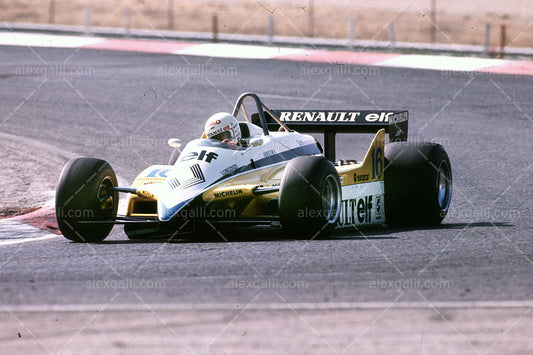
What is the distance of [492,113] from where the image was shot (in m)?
17.2

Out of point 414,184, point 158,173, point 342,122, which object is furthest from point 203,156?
point 342,122

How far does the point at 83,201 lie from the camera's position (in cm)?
898

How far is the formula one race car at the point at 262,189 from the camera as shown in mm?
8555

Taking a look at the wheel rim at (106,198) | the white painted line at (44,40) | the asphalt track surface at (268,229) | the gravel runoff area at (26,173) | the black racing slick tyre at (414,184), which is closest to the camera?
the asphalt track surface at (268,229)

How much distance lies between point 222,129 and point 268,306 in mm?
3279

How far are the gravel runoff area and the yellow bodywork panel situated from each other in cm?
347

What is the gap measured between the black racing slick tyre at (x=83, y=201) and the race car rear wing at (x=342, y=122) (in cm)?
233

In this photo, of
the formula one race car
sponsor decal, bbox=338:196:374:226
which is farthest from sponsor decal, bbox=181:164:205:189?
sponsor decal, bbox=338:196:374:226

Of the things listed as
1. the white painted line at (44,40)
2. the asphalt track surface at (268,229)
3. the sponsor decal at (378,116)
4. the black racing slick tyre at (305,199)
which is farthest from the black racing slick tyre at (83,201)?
the white painted line at (44,40)

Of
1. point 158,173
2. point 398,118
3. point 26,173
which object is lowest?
point 26,173

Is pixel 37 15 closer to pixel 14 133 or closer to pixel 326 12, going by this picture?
pixel 326 12

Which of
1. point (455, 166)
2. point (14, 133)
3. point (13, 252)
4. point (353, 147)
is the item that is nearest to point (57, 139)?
point (14, 133)

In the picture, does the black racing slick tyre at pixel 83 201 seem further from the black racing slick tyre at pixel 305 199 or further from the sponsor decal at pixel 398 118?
the sponsor decal at pixel 398 118

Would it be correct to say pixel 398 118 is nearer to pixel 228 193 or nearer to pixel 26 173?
pixel 228 193
